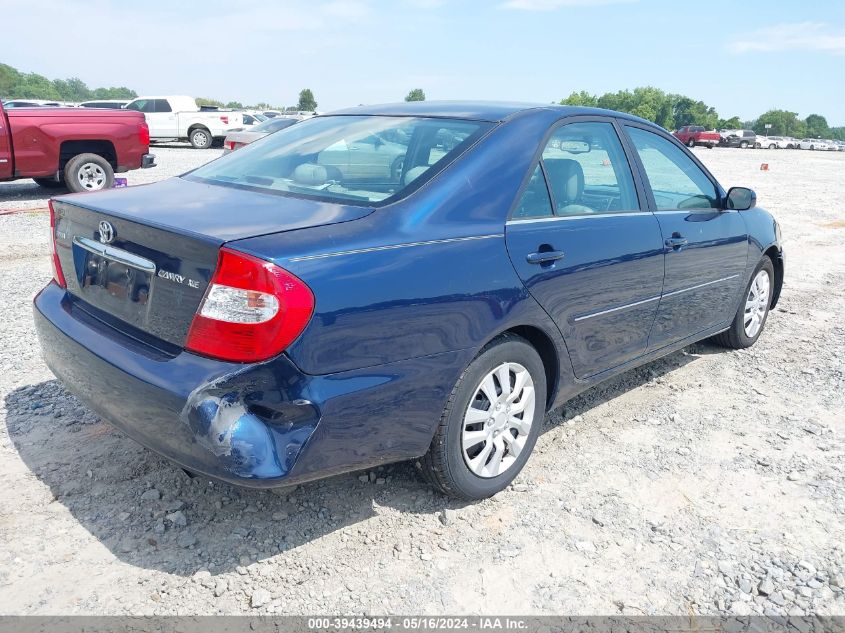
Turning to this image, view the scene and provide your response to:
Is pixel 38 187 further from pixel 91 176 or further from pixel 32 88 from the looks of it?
pixel 32 88

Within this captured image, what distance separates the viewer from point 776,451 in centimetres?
371

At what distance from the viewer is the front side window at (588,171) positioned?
3.32m

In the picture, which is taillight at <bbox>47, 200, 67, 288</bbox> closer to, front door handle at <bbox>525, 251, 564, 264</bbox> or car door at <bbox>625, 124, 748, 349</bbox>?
front door handle at <bbox>525, 251, 564, 264</bbox>

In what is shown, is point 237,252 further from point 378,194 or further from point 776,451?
point 776,451

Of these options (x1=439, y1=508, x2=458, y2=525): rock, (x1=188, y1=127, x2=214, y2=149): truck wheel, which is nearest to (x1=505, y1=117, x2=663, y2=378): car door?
(x1=439, y1=508, x2=458, y2=525): rock

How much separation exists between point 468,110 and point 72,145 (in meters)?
9.21

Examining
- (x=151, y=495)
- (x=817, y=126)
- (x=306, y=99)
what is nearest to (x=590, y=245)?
(x=151, y=495)

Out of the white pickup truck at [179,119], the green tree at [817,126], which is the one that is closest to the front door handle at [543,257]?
the white pickup truck at [179,119]

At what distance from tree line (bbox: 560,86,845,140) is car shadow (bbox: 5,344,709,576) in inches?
5190

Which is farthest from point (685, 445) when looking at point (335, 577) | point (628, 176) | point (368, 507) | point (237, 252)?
point (237, 252)

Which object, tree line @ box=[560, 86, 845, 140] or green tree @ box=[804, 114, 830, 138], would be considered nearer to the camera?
tree line @ box=[560, 86, 845, 140]

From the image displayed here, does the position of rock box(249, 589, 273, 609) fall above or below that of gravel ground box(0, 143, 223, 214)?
above

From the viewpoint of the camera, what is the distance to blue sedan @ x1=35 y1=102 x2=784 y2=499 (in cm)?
231

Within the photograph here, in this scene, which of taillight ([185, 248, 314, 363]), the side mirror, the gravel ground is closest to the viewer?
taillight ([185, 248, 314, 363])
